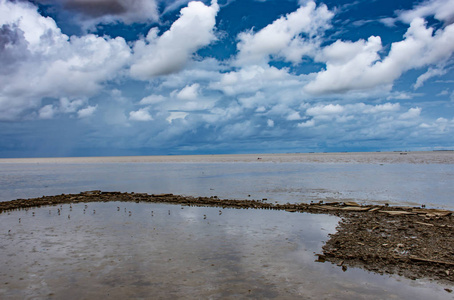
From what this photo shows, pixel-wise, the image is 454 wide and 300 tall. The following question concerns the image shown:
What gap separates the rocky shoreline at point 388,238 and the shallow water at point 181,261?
28.1 inches

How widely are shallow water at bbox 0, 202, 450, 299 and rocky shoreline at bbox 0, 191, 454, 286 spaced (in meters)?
0.71

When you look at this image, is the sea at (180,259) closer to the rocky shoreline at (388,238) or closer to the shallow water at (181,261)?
the shallow water at (181,261)

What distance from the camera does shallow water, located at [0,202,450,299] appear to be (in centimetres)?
843

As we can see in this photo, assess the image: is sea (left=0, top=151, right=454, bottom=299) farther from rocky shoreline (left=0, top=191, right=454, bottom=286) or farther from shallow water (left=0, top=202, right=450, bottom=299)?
rocky shoreline (left=0, top=191, right=454, bottom=286)

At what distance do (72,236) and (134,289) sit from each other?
714cm

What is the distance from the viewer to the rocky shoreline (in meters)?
10.0

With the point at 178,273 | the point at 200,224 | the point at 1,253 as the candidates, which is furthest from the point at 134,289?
the point at 200,224

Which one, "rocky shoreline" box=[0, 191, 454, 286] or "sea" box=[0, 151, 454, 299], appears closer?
"sea" box=[0, 151, 454, 299]

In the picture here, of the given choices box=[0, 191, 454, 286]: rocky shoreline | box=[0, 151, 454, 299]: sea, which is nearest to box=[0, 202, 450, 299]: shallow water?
box=[0, 151, 454, 299]: sea

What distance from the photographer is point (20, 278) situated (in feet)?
30.7

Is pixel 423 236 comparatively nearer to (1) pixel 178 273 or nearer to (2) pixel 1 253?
(1) pixel 178 273

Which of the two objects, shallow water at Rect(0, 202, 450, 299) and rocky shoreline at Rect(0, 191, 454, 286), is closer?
shallow water at Rect(0, 202, 450, 299)

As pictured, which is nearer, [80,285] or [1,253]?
[80,285]

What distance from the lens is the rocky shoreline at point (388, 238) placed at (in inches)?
395
